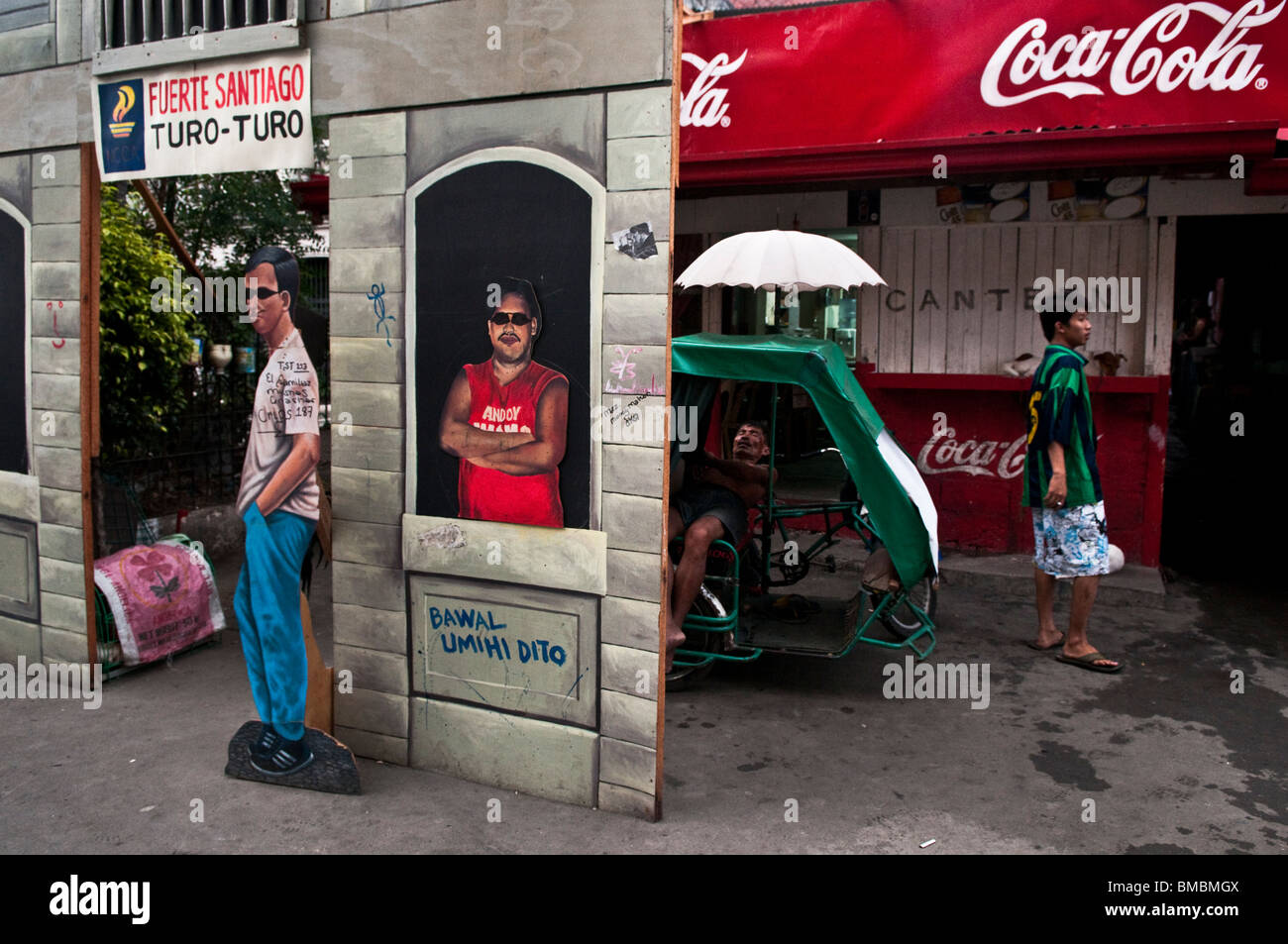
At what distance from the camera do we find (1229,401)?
17703 mm

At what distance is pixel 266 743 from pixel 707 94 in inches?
265

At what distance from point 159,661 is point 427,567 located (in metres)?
2.83

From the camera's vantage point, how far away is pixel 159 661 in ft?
21.3

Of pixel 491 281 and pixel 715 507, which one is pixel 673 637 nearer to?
pixel 715 507

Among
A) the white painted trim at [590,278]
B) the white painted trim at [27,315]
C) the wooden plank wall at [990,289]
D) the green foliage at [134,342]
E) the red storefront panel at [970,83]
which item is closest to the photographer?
the white painted trim at [590,278]

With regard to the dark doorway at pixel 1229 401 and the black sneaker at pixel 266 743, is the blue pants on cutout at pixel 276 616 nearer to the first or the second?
the black sneaker at pixel 266 743

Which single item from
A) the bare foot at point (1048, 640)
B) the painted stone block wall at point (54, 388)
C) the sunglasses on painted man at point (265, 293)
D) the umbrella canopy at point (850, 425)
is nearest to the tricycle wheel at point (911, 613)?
the umbrella canopy at point (850, 425)

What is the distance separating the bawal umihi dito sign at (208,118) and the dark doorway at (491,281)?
0.93 metres

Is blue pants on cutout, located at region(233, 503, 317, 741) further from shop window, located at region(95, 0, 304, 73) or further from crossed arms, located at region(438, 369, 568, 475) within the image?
shop window, located at region(95, 0, 304, 73)

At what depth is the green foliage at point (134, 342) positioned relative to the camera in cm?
779

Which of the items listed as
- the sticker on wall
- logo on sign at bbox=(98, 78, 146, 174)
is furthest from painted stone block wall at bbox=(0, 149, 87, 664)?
the sticker on wall

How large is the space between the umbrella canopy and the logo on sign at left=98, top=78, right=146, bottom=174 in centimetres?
308

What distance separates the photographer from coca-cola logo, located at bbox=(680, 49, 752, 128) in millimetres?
9023

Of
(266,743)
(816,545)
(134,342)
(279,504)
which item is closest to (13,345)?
(134,342)
